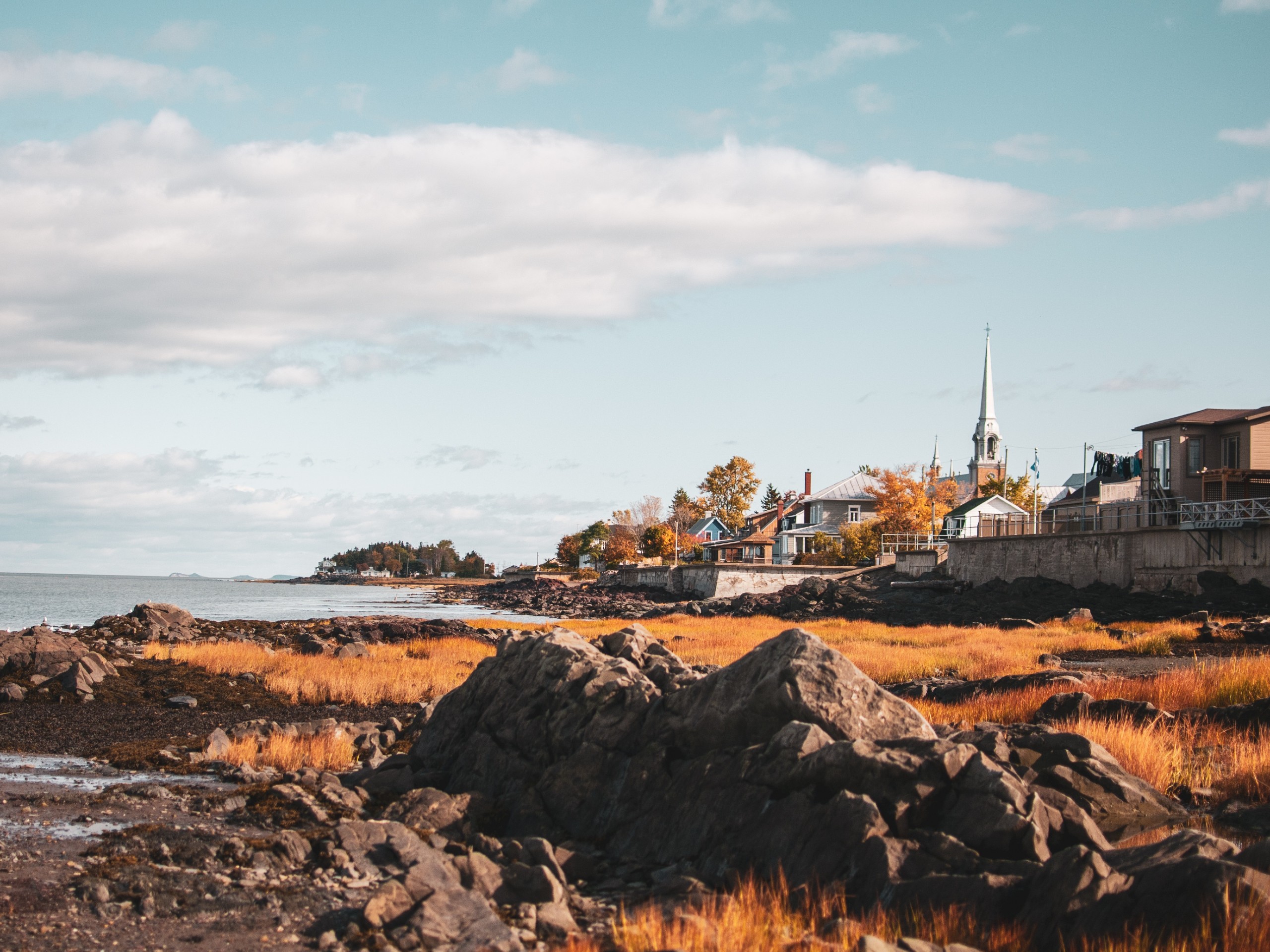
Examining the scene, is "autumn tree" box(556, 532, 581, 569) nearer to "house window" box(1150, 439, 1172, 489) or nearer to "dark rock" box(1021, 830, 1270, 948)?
"house window" box(1150, 439, 1172, 489)

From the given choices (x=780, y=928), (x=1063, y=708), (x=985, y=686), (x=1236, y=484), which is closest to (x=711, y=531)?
(x=1236, y=484)

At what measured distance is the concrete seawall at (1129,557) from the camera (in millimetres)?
42562

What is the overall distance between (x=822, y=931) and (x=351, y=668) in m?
22.8

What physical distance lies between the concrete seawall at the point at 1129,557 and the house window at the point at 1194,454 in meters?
4.49

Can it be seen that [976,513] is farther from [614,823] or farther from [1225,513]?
[614,823]

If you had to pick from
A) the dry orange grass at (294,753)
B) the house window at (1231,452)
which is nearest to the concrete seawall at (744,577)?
the house window at (1231,452)

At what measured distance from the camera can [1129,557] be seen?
162 ft

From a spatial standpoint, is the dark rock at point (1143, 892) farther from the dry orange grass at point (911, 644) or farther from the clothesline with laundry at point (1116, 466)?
the clothesline with laundry at point (1116, 466)

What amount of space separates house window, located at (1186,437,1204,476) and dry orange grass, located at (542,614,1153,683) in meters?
15.3

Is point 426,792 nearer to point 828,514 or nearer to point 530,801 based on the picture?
point 530,801

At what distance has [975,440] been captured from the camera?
150 m

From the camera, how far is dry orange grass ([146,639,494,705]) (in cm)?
2541

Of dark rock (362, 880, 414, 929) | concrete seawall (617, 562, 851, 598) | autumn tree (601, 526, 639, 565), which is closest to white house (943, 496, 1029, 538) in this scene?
concrete seawall (617, 562, 851, 598)

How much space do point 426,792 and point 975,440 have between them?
146 m
